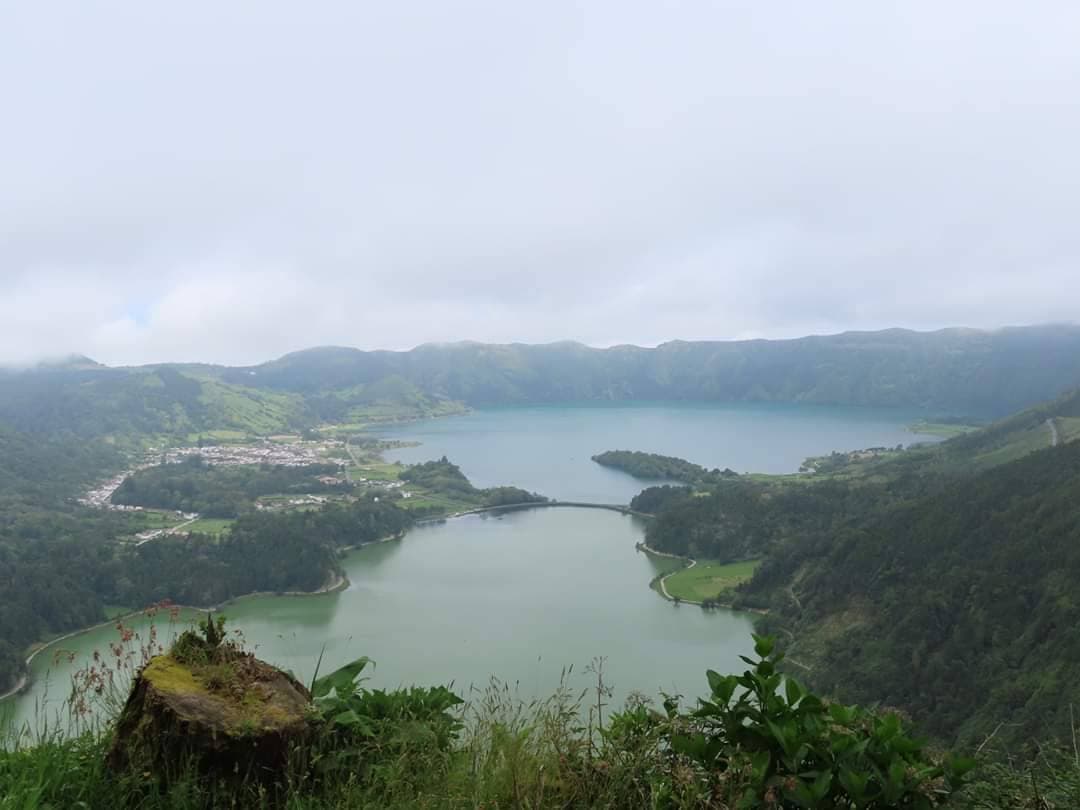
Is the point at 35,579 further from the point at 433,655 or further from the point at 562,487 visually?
the point at 562,487

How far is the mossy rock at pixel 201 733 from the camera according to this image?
2596 mm

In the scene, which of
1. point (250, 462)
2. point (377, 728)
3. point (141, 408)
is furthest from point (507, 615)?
point (141, 408)

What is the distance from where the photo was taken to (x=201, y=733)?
8.57ft

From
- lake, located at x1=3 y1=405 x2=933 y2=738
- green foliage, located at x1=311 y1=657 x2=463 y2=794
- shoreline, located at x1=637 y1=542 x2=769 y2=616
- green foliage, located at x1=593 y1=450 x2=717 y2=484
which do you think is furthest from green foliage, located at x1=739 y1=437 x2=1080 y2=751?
green foliage, located at x1=593 y1=450 x2=717 y2=484

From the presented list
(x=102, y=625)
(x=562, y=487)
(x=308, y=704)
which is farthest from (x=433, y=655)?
(x=562, y=487)

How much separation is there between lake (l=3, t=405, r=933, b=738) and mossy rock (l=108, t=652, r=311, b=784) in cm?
33

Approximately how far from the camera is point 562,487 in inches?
3292

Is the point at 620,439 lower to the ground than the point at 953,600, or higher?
higher

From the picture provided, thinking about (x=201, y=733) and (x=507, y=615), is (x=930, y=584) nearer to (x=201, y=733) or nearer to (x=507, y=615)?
(x=507, y=615)

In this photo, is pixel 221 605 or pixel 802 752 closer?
pixel 802 752

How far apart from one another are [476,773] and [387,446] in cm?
12001

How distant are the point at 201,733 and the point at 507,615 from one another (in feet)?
123

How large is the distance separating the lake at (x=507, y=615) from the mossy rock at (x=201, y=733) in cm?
33

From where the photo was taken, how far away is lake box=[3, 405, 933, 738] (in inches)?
1061
